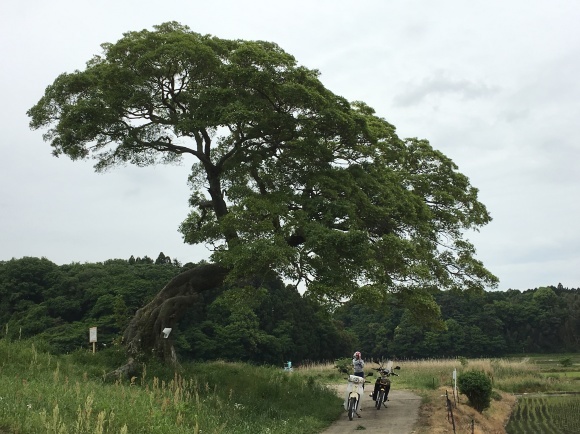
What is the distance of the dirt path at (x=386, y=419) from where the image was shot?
1198cm

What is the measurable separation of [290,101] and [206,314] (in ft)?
145

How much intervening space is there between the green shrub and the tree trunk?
806 cm

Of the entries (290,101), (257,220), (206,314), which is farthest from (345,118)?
(206,314)

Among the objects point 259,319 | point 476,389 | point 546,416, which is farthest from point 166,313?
point 259,319

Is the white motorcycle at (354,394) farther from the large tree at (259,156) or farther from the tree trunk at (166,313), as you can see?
the tree trunk at (166,313)

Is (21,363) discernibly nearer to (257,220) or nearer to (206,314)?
(257,220)

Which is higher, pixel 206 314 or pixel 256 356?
pixel 206 314

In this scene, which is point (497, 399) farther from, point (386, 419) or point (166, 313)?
point (166, 313)

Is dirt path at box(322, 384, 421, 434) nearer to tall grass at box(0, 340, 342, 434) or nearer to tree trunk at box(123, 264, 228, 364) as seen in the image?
tall grass at box(0, 340, 342, 434)

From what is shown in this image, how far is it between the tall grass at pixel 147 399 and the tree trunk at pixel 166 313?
82 centimetres

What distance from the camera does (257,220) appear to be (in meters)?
13.7

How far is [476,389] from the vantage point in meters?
15.6

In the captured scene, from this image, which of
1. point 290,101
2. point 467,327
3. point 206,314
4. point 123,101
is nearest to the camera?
point 290,101

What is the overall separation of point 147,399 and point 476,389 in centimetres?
1007
